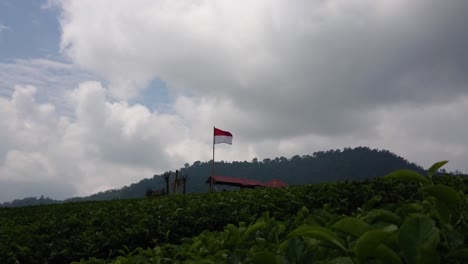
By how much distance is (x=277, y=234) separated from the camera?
1965mm

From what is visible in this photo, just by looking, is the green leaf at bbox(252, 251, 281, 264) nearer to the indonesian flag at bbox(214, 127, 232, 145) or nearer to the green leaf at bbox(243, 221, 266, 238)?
the green leaf at bbox(243, 221, 266, 238)

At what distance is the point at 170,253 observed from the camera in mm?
2703

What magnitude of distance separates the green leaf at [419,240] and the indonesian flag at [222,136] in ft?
88.6

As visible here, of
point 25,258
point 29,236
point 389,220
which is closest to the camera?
point 389,220

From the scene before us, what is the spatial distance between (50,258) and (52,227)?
1.15 metres

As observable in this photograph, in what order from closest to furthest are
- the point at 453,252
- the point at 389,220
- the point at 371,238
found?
the point at 371,238 → the point at 453,252 → the point at 389,220

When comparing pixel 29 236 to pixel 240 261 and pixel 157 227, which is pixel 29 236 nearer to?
pixel 157 227

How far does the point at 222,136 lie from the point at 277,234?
1037 inches

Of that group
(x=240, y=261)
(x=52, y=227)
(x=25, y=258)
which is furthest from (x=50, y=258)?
(x=240, y=261)

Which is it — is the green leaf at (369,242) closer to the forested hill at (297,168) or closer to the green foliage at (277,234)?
the green foliage at (277,234)

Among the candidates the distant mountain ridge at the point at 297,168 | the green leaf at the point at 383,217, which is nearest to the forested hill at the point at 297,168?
the distant mountain ridge at the point at 297,168

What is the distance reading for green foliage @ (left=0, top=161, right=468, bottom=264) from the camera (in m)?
1.10

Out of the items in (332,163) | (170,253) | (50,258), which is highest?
(332,163)

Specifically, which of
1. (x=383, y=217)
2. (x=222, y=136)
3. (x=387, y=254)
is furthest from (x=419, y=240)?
(x=222, y=136)
